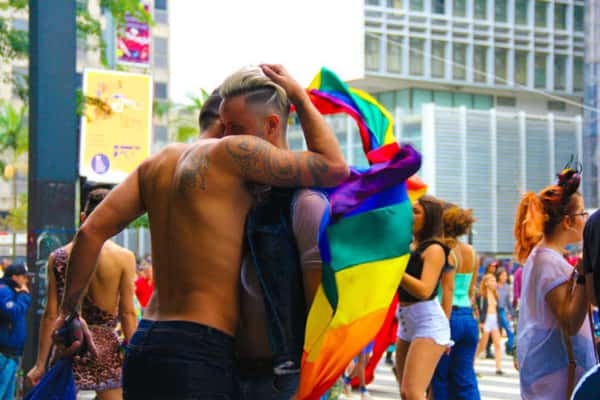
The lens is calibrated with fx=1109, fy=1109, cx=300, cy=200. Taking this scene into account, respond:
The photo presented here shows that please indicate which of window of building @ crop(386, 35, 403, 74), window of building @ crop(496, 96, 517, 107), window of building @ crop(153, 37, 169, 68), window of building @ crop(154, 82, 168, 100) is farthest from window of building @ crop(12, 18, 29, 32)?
window of building @ crop(154, 82, 168, 100)

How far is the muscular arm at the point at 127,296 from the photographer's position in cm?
776

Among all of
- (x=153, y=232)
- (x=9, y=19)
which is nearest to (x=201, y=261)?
(x=153, y=232)

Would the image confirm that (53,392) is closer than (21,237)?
Yes

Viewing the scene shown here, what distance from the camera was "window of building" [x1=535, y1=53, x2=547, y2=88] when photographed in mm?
55438

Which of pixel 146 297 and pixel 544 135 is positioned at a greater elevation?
pixel 544 135

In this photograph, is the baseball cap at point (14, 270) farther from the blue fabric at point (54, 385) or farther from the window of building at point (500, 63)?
the window of building at point (500, 63)

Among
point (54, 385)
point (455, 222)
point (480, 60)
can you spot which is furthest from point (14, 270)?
point (480, 60)

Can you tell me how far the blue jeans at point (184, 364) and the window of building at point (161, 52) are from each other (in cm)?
8736

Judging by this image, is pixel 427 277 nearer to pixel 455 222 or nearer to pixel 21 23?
pixel 455 222

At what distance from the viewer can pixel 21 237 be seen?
34.0 meters

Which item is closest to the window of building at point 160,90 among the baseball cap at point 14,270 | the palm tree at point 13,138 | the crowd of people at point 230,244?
the palm tree at point 13,138

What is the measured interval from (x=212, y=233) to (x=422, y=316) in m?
4.01

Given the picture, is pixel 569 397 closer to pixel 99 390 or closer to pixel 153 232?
pixel 153 232

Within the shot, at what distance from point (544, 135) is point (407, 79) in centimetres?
732
